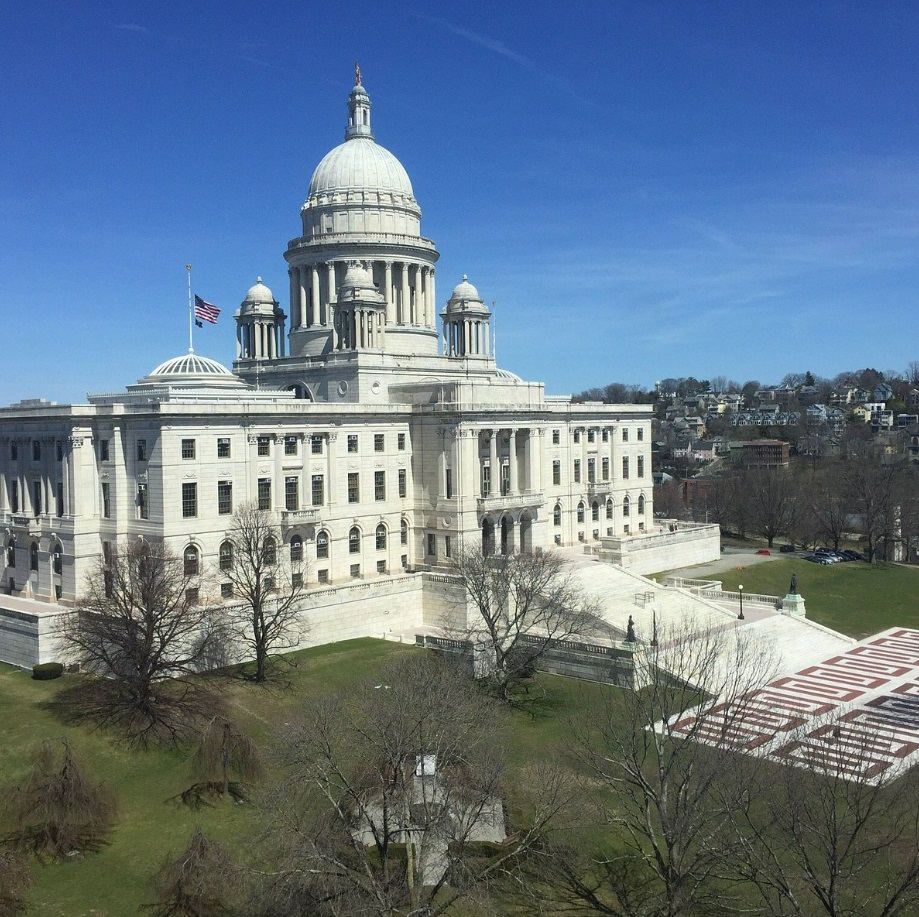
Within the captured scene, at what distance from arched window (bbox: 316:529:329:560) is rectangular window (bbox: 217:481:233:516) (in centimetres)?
773

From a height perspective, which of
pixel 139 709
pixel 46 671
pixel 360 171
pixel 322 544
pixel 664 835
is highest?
pixel 360 171

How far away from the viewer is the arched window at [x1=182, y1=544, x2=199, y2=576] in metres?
62.0

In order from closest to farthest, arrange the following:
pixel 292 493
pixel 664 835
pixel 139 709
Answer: pixel 664 835, pixel 139 709, pixel 292 493

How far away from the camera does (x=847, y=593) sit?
81125 millimetres

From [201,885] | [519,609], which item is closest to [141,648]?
[201,885]

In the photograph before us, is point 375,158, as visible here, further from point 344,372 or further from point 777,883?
point 777,883

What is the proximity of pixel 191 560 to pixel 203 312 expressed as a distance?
1977 centimetres

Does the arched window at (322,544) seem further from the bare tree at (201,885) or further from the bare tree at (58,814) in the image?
the bare tree at (201,885)

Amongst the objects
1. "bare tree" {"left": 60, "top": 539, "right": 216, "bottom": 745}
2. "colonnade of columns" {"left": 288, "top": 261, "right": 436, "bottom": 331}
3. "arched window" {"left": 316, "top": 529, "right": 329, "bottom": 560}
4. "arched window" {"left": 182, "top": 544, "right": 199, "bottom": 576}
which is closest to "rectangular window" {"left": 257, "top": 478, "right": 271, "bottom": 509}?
"arched window" {"left": 316, "top": 529, "right": 329, "bottom": 560}

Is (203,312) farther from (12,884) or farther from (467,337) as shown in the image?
(12,884)

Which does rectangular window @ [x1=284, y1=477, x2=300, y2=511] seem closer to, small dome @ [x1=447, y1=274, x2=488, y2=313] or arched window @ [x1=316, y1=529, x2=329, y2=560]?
arched window @ [x1=316, y1=529, x2=329, y2=560]

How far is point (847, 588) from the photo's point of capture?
8281cm

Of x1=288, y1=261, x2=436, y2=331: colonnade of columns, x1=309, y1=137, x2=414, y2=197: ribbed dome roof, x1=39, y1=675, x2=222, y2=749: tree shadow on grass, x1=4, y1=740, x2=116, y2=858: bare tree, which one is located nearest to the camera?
x1=4, y1=740, x2=116, y2=858: bare tree

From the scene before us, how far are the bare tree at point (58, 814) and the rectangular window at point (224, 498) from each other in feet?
88.7
